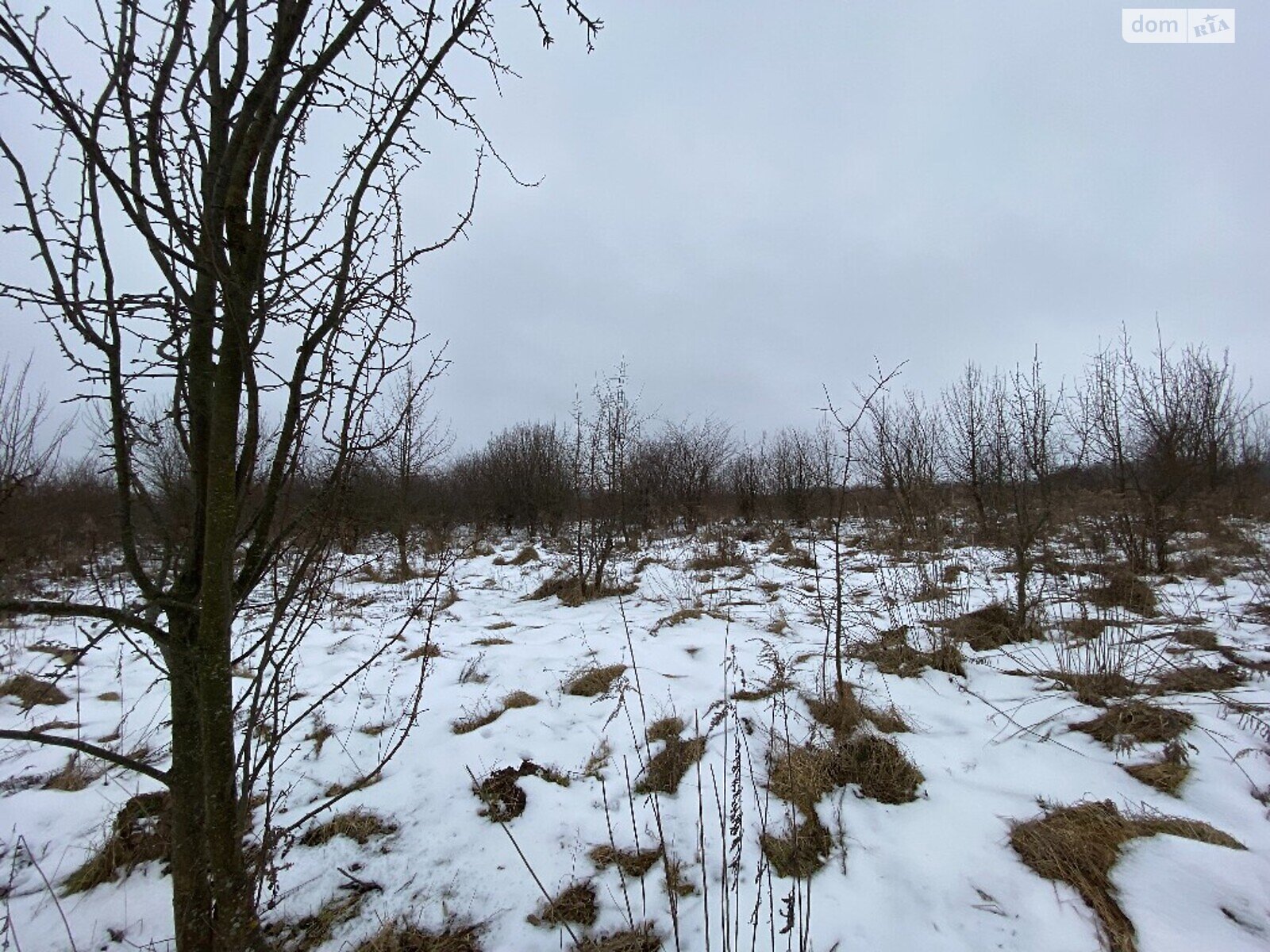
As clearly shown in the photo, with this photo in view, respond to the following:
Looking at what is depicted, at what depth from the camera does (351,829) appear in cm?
245

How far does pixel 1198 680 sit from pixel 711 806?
124 inches

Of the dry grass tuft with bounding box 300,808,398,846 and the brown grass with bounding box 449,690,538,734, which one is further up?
the brown grass with bounding box 449,690,538,734

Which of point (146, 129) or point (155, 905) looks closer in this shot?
point (146, 129)

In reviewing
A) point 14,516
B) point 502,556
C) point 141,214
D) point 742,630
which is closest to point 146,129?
point 141,214

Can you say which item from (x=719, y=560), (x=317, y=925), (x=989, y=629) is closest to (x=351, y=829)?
(x=317, y=925)

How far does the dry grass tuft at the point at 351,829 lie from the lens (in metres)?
2.39

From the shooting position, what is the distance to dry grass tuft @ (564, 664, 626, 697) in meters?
3.84

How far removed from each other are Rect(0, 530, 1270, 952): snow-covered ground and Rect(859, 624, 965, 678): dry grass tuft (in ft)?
0.29

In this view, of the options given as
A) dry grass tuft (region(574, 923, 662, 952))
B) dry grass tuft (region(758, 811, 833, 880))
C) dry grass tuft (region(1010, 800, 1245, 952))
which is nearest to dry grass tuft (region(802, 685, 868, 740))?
dry grass tuft (region(758, 811, 833, 880))

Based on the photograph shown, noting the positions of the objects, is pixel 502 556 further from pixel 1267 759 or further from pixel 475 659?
pixel 1267 759

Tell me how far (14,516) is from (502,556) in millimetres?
7242

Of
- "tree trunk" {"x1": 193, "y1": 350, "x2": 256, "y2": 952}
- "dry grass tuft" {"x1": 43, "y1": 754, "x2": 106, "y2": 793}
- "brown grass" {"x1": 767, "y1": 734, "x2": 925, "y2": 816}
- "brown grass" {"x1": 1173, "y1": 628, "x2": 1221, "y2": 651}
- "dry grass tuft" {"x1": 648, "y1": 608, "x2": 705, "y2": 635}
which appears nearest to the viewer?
"tree trunk" {"x1": 193, "y1": 350, "x2": 256, "y2": 952}

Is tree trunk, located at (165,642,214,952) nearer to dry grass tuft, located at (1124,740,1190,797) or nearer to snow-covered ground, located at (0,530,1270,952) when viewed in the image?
snow-covered ground, located at (0,530,1270,952)

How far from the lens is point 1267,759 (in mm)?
2416
